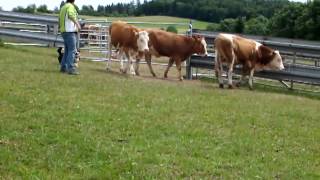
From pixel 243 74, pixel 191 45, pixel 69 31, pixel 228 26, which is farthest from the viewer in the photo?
pixel 228 26

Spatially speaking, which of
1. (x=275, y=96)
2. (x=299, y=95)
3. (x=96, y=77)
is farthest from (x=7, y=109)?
(x=299, y=95)

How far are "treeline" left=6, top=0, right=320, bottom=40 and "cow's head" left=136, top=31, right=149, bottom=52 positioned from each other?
1850cm

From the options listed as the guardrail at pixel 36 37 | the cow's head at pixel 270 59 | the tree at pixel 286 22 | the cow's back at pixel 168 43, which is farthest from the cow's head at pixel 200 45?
the tree at pixel 286 22

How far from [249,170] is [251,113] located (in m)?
4.31

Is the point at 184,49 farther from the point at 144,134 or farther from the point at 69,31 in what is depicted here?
the point at 144,134

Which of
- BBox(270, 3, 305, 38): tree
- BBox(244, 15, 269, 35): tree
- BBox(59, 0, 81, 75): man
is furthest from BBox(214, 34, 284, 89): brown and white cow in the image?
BBox(244, 15, 269, 35): tree

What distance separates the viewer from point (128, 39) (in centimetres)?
1894

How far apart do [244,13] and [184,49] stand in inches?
1175

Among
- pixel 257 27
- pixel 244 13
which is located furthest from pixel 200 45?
pixel 244 13

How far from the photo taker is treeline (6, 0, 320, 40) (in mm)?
37812

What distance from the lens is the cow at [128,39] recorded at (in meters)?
18.5

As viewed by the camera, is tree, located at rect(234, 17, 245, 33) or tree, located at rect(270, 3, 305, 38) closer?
tree, located at rect(234, 17, 245, 33)

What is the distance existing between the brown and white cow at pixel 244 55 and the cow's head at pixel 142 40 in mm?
2465

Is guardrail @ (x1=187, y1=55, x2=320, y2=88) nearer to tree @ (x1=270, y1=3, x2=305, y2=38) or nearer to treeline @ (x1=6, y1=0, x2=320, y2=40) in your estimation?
treeline @ (x1=6, y1=0, x2=320, y2=40)
